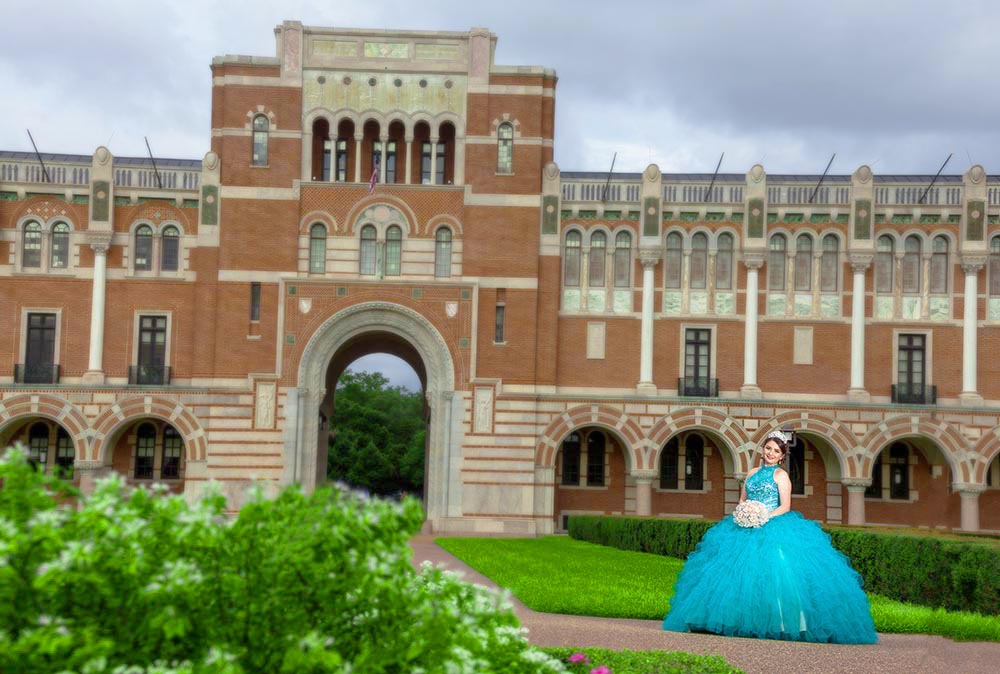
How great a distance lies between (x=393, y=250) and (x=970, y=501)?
70.3 feet

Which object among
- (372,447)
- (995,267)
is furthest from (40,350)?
(372,447)

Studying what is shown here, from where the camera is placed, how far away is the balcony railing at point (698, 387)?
42.5m

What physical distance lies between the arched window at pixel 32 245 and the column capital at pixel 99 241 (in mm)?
1848

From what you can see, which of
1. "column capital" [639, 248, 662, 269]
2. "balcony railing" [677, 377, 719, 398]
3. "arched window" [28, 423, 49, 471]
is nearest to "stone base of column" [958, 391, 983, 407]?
"balcony railing" [677, 377, 719, 398]

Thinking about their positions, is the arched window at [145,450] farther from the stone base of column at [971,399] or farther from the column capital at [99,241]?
the stone base of column at [971,399]

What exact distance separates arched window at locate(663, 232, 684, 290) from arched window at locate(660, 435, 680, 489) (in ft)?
18.3

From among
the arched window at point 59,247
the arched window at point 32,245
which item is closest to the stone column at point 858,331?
the arched window at point 59,247

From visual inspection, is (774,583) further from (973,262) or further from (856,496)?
(973,262)

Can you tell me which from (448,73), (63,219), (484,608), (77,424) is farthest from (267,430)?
(484,608)

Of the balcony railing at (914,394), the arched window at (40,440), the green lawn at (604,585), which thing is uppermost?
the balcony railing at (914,394)

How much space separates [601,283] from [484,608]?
3528 cm

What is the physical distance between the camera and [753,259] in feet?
139

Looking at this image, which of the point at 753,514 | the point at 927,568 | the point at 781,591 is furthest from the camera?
the point at 927,568

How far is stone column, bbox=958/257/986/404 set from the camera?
41.8 m
